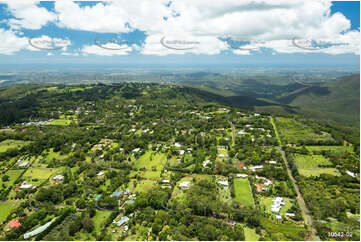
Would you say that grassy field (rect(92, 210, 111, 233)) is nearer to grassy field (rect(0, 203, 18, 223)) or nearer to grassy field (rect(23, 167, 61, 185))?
grassy field (rect(0, 203, 18, 223))

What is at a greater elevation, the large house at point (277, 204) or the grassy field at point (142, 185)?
the large house at point (277, 204)

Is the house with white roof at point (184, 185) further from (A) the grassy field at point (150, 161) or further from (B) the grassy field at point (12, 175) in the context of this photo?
(B) the grassy field at point (12, 175)

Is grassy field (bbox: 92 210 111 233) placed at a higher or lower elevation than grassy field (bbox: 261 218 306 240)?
lower

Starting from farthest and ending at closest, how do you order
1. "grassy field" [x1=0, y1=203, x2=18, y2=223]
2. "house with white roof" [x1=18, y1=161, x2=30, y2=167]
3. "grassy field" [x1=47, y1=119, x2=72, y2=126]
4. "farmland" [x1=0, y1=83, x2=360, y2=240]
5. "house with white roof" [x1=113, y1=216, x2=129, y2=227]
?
"grassy field" [x1=47, y1=119, x2=72, y2=126]
"house with white roof" [x1=18, y1=161, x2=30, y2=167]
"grassy field" [x1=0, y1=203, x2=18, y2=223]
"house with white roof" [x1=113, y1=216, x2=129, y2=227]
"farmland" [x1=0, y1=83, x2=360, y2=240]

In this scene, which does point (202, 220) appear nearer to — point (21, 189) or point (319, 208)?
point (319, 208)

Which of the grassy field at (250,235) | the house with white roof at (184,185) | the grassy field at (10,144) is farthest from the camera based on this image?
the grassy field at (10,144)

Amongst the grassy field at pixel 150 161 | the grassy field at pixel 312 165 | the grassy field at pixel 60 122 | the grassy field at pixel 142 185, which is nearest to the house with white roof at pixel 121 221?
the grassy field at pixel 142 185

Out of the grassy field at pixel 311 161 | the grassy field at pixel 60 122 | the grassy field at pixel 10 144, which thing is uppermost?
the grassy field at pixel 60 122

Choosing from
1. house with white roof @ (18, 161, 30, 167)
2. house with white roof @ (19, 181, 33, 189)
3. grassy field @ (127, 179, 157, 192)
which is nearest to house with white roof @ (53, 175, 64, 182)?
house with white roof @ (19, 181, 33, 189)
